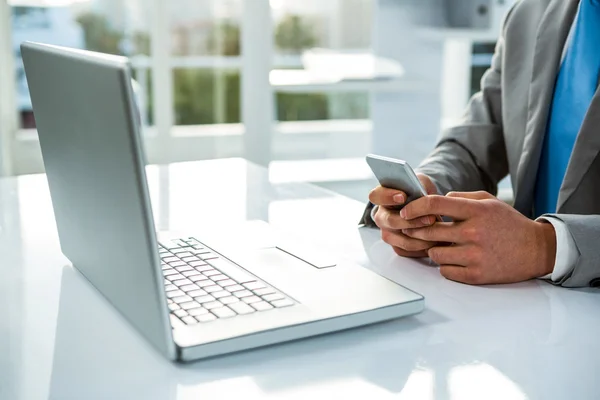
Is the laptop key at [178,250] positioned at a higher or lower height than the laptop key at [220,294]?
higher

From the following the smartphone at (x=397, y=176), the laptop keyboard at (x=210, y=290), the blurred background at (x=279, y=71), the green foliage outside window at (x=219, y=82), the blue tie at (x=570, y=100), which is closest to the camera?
the laptop keyboard at (x=210, y=290)

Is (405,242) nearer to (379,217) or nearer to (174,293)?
(379,217)

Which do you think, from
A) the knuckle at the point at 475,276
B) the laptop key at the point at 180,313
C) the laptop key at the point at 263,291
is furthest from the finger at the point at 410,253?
the laptop key at the point at 180,313

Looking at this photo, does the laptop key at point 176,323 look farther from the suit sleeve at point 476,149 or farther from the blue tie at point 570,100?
the blue tie at point 570,100

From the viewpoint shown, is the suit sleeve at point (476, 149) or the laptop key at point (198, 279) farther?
the suit sleeve at point (476, 149)

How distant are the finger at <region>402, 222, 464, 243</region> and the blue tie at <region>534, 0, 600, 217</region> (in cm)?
54

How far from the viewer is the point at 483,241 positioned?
99 cm

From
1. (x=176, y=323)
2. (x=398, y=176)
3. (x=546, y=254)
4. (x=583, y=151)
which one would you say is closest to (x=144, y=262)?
(x=176, y=323)

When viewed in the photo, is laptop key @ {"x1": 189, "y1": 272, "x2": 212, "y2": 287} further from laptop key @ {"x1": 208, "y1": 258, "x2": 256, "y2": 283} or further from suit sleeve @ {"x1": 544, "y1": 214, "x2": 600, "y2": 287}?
suit sleeve @ {"x1": 544, "y1": 214, "x2": 600, "y2": 287}

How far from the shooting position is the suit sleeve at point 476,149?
4.68 ft

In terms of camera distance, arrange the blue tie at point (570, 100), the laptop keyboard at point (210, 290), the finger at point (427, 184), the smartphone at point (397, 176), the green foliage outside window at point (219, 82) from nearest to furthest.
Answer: the laptop keyboard at point (210, 290)
the smartphone at point (397, 176)
the finger at point (427, 184)
the blue tie at point (570, 100)
the green foliage outside window at point (219, 82)

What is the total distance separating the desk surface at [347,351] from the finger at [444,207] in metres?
0.08

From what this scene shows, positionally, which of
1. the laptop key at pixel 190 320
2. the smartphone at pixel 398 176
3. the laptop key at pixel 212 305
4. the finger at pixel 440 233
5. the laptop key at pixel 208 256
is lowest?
the laptop key at pixel 190 320

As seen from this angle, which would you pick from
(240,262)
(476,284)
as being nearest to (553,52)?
(476,284)
